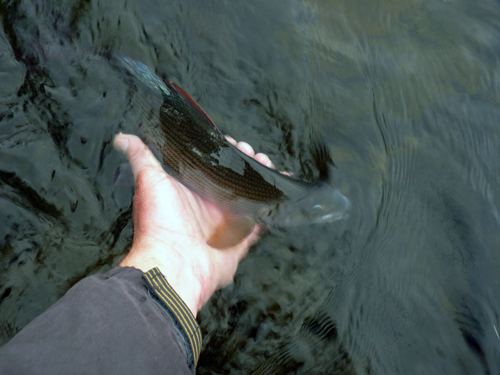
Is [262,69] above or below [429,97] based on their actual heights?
below

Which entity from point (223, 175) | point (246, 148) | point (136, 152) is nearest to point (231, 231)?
point (223, 175)

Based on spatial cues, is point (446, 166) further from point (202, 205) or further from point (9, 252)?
point (9, 252)

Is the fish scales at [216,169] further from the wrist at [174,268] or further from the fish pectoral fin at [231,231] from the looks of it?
the wrist at [174,268]

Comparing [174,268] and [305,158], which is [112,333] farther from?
[305,158]

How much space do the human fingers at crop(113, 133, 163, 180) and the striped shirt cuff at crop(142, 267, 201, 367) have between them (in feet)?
4.35

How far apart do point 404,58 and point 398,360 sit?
342 centimetres

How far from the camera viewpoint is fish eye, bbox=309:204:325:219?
3261mm

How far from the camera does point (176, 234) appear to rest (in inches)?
111

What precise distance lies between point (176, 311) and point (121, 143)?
1861 mm

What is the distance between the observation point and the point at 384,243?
348 cm

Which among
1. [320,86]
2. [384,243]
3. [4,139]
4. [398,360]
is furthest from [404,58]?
[4,139]

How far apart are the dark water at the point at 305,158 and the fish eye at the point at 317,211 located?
182 millimetres

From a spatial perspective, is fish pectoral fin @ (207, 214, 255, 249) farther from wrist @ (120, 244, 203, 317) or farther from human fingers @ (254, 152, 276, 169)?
human fingers @ (254, 152, 276, 169)

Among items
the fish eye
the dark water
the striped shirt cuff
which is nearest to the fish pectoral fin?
the dark water
